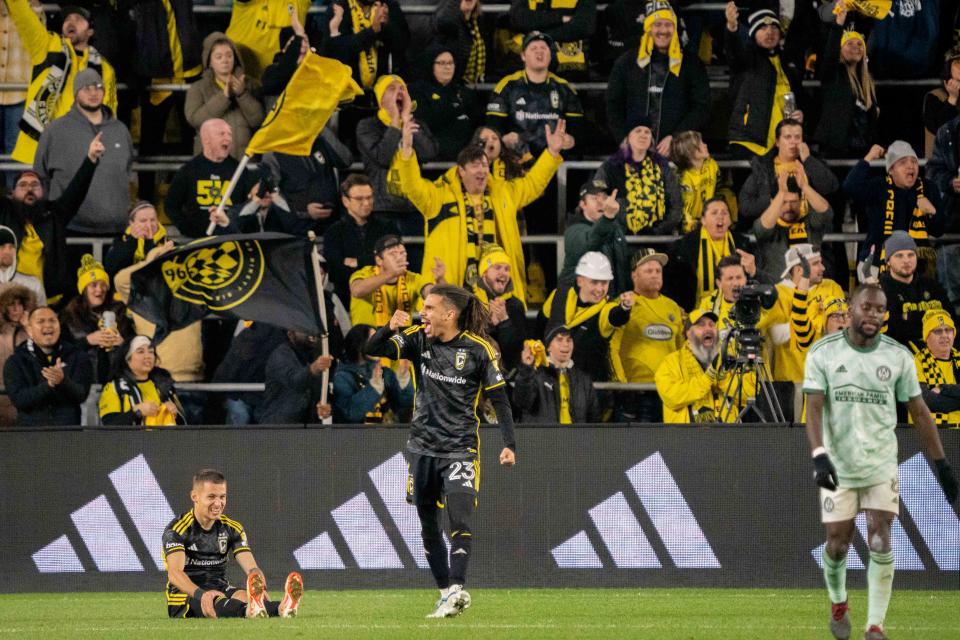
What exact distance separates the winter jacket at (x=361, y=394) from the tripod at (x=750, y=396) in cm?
284

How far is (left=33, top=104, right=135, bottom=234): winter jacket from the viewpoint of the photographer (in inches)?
651

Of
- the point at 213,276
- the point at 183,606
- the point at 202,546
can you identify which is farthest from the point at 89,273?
the point at 183,606

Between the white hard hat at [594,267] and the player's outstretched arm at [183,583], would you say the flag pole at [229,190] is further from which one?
the player's outstretched arm at [183,583]

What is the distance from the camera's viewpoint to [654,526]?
44.2ft

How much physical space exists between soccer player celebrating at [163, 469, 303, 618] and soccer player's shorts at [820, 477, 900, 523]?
360 centimetres

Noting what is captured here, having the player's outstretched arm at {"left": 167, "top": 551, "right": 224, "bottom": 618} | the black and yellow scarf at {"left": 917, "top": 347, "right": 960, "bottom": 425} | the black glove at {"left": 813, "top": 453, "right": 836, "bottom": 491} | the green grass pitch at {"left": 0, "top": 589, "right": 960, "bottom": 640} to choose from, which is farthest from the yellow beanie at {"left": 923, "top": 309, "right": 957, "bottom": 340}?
the player's outstretched arm at {"left": 167, "top": 551, "right": 224, "bottom": 618}

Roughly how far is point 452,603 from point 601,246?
5.88m

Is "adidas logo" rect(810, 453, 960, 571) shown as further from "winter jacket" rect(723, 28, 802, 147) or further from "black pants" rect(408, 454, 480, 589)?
"winter jacket" rect(723, 28, 802, 147)

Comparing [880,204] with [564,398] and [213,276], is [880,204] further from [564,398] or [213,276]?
[213,276]

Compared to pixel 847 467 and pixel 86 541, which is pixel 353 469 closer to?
pixel 86 541

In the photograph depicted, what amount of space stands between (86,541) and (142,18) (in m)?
6.56

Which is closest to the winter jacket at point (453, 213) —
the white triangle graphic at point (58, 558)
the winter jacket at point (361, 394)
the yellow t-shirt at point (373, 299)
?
the yellow t-shirt at point (373, 299)

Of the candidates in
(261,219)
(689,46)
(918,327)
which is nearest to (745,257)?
(918,327)

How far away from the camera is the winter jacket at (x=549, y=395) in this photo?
1416cm
